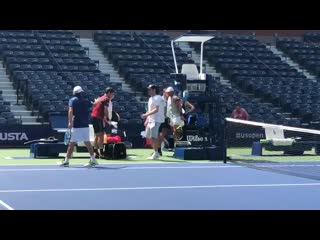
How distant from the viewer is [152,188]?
10.0 m

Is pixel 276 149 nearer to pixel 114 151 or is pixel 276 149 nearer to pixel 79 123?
pixel 114 151

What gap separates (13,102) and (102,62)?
629 cm

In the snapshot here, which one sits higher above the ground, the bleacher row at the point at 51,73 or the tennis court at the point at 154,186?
the bleacher row at the point at 51,73

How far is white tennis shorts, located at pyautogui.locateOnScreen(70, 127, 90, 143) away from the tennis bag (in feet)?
5.91

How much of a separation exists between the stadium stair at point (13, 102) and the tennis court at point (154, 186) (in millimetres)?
8001

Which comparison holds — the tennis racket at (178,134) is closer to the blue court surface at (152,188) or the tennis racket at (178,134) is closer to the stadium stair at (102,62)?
the blue court surface at (152,188)

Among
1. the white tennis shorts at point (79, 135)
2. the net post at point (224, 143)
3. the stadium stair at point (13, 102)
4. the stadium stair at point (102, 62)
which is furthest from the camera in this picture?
the stadium stair at point (102, 62)

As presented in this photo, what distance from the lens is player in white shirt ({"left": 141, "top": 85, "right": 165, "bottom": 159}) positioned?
15.1m

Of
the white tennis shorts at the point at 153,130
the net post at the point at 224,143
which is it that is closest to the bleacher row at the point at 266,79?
the net post at the point at 224,143

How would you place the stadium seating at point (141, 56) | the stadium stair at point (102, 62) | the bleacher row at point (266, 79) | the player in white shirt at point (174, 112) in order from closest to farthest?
the player in white shirt at point (174, 112), the bleacher row at point (266, 79), the stadium seating at point (141, 56), the stadium stair at point (102, 62)

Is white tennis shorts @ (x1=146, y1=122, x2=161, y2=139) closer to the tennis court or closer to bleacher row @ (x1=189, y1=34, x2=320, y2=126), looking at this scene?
the tennis court

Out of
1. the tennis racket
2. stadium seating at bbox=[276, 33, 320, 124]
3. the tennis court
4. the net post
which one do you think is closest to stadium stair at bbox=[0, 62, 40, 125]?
the tennis racket

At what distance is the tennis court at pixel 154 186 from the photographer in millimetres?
8586

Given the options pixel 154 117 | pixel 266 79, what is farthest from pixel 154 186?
pixel 266 79
